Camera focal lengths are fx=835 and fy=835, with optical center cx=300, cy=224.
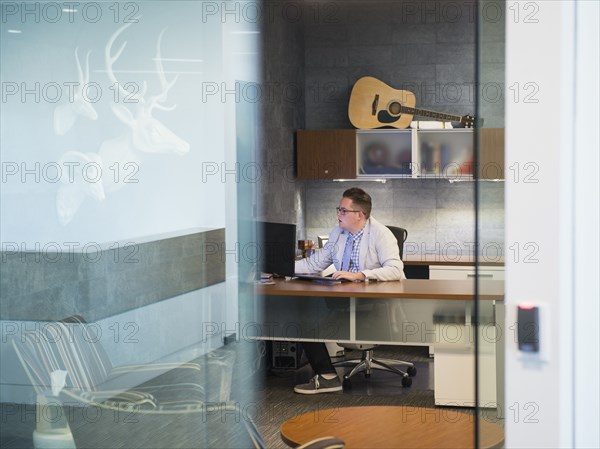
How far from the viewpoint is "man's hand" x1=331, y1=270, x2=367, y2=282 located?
5098 mm

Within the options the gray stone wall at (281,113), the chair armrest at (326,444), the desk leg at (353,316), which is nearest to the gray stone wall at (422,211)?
the gray stone wall at (281,113)

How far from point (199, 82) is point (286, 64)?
380cm

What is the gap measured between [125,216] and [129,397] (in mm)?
626

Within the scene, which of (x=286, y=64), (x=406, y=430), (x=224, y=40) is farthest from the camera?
(x=286, y=64)

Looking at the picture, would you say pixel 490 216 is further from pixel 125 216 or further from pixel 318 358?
pixel 318 358

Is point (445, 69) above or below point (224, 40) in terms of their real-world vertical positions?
above

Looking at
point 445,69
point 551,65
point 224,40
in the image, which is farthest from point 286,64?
point 551,65

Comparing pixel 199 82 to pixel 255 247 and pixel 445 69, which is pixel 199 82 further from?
pixel 445 69

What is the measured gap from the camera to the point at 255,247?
9.60ft

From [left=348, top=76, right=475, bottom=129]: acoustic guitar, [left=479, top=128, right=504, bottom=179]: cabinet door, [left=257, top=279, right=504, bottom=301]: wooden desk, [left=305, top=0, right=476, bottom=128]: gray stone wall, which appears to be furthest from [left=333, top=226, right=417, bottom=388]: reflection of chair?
[left=479, top=128, right=504, bottom=179]: cabinet door

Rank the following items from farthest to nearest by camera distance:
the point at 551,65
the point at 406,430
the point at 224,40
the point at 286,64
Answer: the point at 286,64 < the point at 406,430 < the point at 224,40 < the point at 551,65

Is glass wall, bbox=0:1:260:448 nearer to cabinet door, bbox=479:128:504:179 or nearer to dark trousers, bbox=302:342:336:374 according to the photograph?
cabinet door, bbox=479:128:504:179

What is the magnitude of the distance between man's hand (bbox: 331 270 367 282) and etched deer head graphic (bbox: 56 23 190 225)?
2.47 m

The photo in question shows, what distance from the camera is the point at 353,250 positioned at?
5.39m
